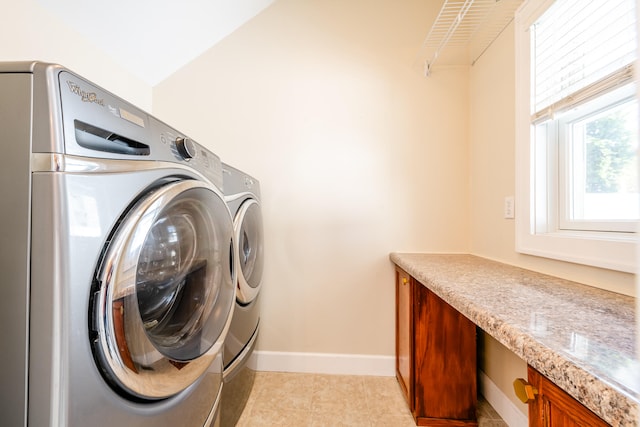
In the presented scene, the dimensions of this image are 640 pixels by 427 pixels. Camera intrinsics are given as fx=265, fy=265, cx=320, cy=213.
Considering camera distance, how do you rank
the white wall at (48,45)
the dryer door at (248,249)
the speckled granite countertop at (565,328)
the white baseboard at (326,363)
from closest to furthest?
the speckled granite countertop at (565,328) → the white wall at (48,45) → the dryer door at (248,249) → the white baseboard at (326,363)

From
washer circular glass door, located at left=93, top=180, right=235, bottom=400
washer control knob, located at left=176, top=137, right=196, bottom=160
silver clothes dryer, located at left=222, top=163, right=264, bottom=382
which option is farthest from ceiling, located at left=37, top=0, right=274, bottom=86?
washer circular glass door, located at left=93, top=180, right=235, bottom=400

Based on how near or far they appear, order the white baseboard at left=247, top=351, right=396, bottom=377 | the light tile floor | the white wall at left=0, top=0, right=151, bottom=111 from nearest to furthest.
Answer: the white wall at left=0, top=0, right=151, bottom=111 → the light tile floor → the white baseboard at left=247, top=351, right=396, bottom=377

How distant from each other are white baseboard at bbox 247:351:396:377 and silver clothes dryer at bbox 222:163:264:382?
0.41 meters

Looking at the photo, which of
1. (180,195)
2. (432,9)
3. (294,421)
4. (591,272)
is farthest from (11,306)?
(432,9)

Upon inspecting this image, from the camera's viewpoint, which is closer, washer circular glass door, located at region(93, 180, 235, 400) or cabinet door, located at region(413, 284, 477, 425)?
washer circular glass door, located at region(93, 180, 235, 400)

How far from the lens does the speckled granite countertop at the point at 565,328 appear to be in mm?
373

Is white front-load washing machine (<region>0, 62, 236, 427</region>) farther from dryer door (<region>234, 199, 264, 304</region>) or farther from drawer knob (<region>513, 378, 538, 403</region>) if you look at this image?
drawer knob (<region>513, 378, 538, 403</region>)

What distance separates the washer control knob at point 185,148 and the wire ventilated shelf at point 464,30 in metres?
1.39

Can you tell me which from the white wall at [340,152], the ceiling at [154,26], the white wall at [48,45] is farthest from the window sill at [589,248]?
the white wall at [48,45]

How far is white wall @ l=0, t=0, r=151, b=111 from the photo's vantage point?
1.09m

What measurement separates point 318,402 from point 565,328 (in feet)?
4.33

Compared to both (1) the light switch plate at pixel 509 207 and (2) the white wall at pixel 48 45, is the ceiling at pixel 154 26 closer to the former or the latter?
(2) the white wall at pixel 48 45

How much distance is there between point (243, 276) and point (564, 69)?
1583mm

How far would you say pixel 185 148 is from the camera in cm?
77
